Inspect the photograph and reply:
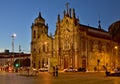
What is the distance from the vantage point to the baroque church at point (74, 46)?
9362 centimetres

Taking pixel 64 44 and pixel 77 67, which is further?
pixel 64 44

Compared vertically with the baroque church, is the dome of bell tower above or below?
above

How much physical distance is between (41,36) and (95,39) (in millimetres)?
24068

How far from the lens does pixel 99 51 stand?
324 ft

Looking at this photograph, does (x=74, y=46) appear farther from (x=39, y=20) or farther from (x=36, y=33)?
(x=39, y=20)

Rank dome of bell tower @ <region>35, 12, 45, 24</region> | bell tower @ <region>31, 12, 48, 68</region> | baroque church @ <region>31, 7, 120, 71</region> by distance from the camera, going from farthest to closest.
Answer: dome of bell tower @ <region>35, 12, 45, 24</region>, bell tower @ <region>31, 12, 48, 68</region>, baroque church @ <region>31, 7, 120, 71</region>

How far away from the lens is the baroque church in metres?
93.6

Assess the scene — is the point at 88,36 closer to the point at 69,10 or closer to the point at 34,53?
the point at 69,10

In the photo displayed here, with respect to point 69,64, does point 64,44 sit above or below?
above

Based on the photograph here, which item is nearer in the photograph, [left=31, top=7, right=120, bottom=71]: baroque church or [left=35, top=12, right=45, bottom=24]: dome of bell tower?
[left=31, top=7, right=120, bottom=71]: baroque church

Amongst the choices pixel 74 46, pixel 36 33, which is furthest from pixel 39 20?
pixel 74 46

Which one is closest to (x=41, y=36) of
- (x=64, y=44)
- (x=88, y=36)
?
(x=64, y=44)

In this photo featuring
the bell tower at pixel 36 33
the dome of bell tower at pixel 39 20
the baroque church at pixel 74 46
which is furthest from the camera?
the dome of bell tower at pixel 39 20

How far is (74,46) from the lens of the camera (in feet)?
313
